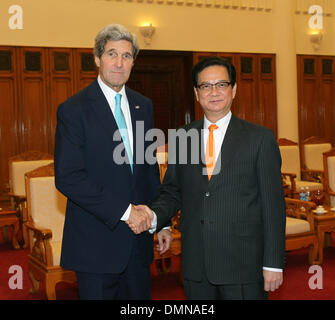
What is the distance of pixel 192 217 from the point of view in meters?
2.21

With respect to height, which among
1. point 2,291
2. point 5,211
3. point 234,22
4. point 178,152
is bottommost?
point 2,291

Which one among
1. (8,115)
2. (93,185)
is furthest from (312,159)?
(93,185)

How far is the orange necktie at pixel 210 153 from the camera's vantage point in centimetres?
220

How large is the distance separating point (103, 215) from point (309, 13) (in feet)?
34.3

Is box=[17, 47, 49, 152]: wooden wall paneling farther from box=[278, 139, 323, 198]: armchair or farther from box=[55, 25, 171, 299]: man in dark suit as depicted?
box=[55, 25, 171, 299]: man in dark suit

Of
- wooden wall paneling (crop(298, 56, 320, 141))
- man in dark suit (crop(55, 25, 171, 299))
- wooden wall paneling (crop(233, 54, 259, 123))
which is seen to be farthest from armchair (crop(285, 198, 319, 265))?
wooden wall paneling (crop(298, 56, 320, 141))

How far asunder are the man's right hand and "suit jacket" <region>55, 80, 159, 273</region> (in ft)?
0.17

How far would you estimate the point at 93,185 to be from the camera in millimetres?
2184

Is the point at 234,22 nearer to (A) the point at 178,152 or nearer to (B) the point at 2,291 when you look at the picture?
(B) the point at 2,291

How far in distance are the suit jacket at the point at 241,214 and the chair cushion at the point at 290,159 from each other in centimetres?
641

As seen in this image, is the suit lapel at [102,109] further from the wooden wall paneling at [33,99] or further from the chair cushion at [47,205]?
the wooden wall paneling at [33,99]

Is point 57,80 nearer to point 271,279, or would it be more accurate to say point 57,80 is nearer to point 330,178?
point 330,178

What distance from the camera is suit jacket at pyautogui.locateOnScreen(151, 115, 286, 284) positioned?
6.95 ft

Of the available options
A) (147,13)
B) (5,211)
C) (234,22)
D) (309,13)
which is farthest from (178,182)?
(309,13)
